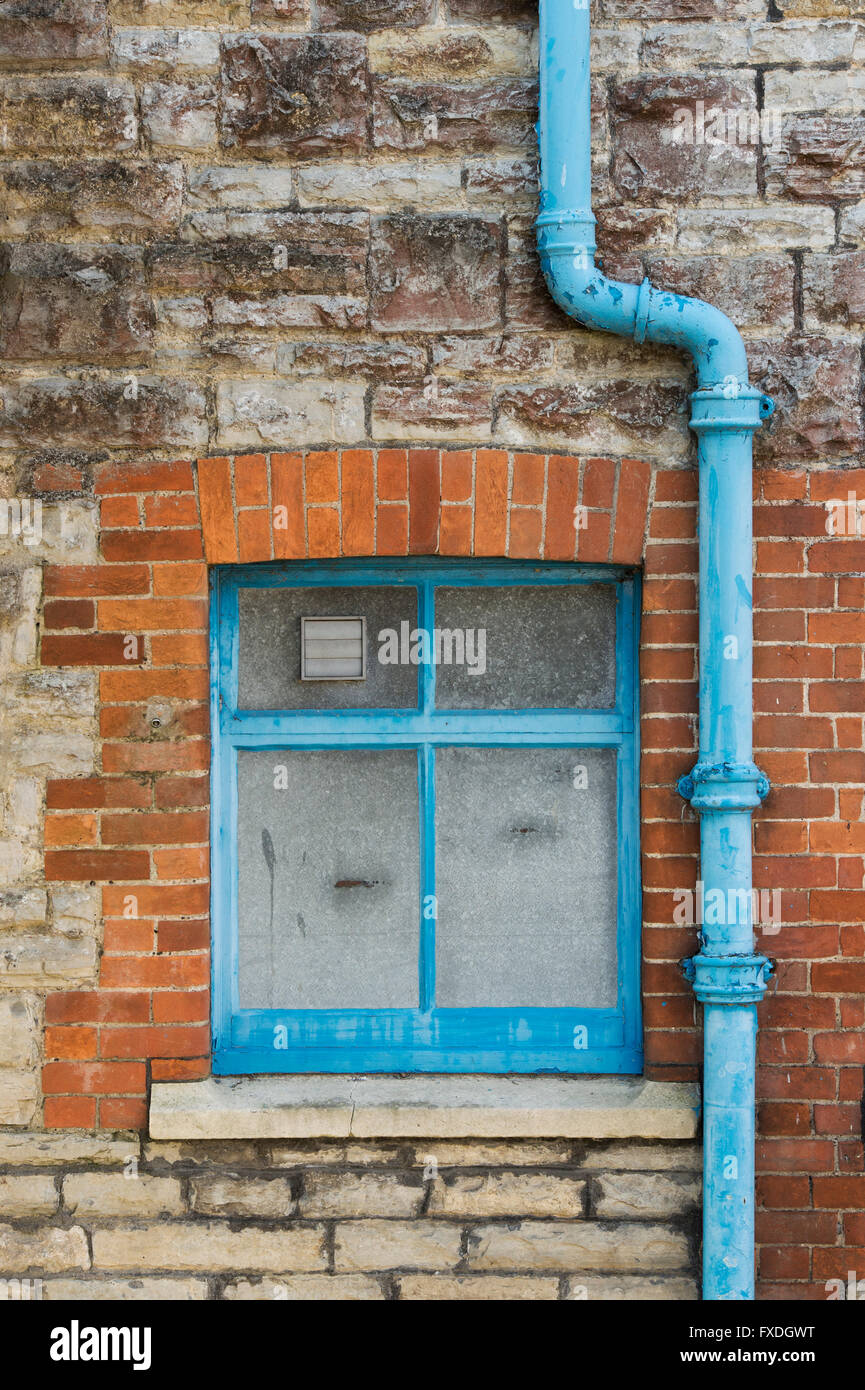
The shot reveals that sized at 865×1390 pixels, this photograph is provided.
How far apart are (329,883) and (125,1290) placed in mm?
1171

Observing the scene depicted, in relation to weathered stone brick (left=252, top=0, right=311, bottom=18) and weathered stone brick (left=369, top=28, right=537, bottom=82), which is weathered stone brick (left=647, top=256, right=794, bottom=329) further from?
weathered stone brick (left=252, top=0, right=311, bottom=18)

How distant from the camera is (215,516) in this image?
10.5 ft

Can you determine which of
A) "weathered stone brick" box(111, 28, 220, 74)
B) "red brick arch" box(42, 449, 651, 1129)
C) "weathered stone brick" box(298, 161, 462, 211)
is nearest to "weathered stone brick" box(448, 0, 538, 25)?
"weathered stone brick" box(298, 161, 462, 211)

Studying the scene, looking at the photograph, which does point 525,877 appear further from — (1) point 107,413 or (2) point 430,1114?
(1) point 107,413

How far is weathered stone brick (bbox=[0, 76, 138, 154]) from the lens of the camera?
3.20 metres

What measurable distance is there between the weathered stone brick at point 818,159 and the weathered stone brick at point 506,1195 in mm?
2661

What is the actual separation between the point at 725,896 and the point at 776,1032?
0.41 m

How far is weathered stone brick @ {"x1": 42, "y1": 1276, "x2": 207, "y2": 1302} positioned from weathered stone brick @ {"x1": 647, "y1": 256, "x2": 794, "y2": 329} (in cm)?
289

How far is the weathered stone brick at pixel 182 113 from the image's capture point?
3.20 meters

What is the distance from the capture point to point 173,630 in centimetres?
320

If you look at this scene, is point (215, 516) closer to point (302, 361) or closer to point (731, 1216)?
point (302, 361)

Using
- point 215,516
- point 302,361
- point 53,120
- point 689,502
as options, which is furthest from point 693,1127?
point 53,120

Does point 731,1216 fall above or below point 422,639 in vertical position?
below
